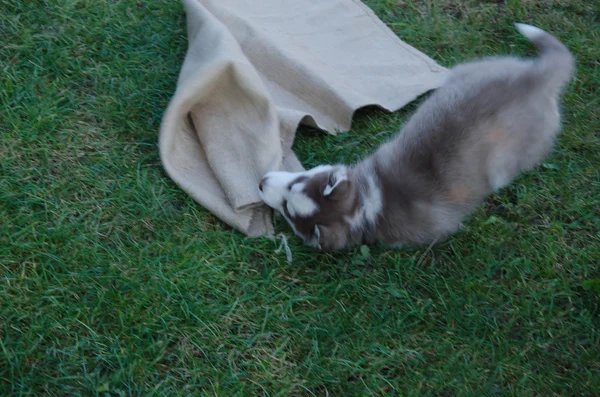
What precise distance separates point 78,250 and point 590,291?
2.82 meters

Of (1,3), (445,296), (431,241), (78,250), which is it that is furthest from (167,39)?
(445,296)

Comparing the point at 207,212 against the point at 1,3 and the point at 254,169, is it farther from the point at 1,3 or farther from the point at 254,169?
the point at 1,3

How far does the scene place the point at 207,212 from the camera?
3744mm

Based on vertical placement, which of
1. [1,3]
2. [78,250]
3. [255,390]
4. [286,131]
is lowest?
[255,390]

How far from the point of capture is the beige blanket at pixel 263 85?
3846 millimetres

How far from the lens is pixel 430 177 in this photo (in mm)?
3758

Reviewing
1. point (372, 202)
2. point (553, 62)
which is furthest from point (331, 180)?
point (553, 62)

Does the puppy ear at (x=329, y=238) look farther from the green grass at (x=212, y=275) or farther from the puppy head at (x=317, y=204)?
the green grass at (x=212, y=275)

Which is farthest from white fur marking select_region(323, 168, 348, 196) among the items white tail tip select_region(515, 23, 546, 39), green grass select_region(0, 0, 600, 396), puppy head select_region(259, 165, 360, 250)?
white tail tip select_region(515, 23, 546, 39)

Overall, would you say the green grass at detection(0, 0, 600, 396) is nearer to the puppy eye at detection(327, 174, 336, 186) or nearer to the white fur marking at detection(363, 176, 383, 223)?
the white fur marking at detection(363, 176, 383, 223)

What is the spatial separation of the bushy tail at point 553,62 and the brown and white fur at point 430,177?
0.09 feet

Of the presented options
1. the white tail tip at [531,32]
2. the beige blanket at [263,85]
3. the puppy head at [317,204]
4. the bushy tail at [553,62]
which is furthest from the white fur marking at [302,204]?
the white tail tip at [531,32]

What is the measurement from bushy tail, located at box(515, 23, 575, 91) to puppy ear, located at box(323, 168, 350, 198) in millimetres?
1397

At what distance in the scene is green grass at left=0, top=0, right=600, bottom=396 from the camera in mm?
3074
